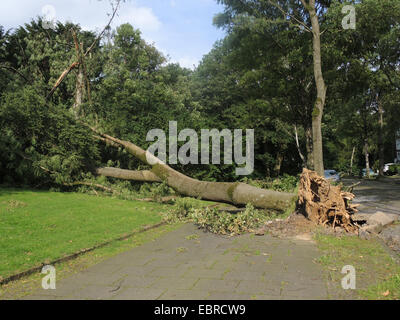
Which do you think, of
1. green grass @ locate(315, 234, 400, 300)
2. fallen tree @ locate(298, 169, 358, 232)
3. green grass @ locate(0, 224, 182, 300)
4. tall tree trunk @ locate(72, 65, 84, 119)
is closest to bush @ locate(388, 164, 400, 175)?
fallen tree @ locate(298, 169, 358, 232)

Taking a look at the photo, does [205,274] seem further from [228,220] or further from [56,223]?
[56,223]

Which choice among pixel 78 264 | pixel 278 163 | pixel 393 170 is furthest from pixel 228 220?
pixel 393 170

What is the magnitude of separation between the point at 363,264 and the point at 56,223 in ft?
20.5

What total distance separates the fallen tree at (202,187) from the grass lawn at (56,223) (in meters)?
1.08

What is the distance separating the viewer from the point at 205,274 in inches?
187

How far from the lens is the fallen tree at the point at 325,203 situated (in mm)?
7570

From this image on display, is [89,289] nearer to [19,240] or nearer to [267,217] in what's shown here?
[19,240]

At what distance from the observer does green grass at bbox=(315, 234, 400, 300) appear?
3.89 meters

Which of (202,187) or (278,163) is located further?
(278,163)

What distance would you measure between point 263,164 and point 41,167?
17.6m

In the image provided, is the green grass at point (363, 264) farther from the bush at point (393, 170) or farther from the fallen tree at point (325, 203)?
the bush at point (393, 170)

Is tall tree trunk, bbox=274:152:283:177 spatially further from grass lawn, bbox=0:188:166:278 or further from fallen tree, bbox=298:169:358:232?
fallen tree, bbox=298:169:358:232

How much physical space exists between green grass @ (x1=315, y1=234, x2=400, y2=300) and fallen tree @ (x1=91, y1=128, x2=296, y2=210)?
222cm
